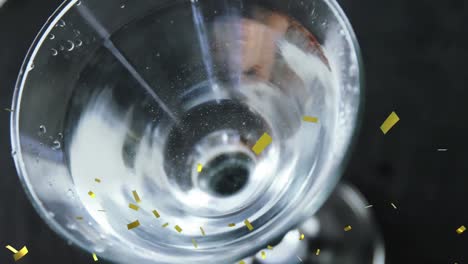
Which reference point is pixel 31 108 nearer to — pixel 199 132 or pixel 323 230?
pixel 199 132

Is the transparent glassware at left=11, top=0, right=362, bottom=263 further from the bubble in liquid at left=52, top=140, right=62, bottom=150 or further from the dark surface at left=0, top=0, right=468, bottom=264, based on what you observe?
the dark surface at left=0, top=0, right=468, bottom=264

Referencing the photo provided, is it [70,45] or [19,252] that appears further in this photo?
[19,252]

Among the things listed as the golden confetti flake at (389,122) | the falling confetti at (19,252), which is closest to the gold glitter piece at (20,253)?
the falling confetti at (19,252)

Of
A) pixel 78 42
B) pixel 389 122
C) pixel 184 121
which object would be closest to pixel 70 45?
pixel 78 42

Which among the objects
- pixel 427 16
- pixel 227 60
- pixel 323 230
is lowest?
pixel 323 230

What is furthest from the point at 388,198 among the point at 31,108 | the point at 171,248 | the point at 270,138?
the point at 31,108

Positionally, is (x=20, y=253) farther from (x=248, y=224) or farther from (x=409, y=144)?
(x=409, y=144)
